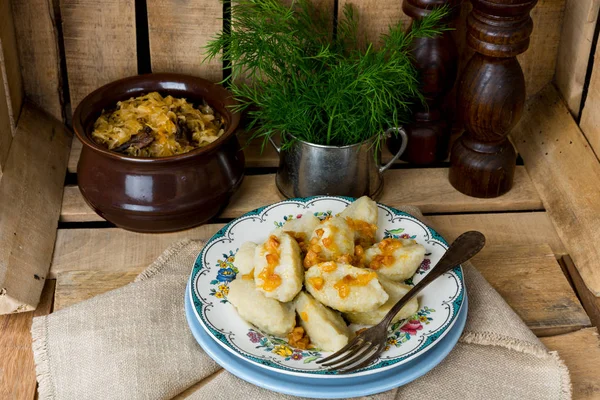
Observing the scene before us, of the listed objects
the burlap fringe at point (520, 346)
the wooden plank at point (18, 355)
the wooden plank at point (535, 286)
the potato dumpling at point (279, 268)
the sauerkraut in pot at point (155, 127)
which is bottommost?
the wooden plank at point (18, 355)

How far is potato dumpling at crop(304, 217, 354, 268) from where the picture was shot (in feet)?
3.32

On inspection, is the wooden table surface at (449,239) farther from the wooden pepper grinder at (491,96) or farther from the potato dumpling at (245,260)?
the potato dumpling at (245,260)

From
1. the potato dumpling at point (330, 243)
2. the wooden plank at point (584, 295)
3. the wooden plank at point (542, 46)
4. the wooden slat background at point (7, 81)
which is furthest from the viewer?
the wooden plank at point (542, 46)

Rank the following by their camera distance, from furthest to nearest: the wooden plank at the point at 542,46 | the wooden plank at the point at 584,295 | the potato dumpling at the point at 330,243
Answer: the wooden plank at the point at 542,46 → the wooden plank at the point at 584,295 → the potato dumpling at the point at 330,243

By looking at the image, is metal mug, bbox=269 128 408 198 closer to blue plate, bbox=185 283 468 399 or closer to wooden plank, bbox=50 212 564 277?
wooden plank, bbox=50 212 564 277

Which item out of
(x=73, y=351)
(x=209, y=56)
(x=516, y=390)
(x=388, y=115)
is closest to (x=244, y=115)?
(x=209, y=56)

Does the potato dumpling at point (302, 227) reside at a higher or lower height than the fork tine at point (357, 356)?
higher

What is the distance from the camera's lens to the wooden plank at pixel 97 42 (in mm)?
1304

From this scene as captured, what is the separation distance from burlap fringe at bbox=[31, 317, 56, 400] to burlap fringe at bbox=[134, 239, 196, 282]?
0.14 metres

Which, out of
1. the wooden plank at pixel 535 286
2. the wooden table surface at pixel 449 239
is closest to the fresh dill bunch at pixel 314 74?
the wooden table surface at pixel 449 239

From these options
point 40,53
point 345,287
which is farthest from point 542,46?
point 40,53

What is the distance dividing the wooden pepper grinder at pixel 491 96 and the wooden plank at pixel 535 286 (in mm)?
129

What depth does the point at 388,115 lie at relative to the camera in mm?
1269

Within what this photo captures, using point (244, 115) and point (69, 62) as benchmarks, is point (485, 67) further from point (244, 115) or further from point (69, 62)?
point (69, 62)
